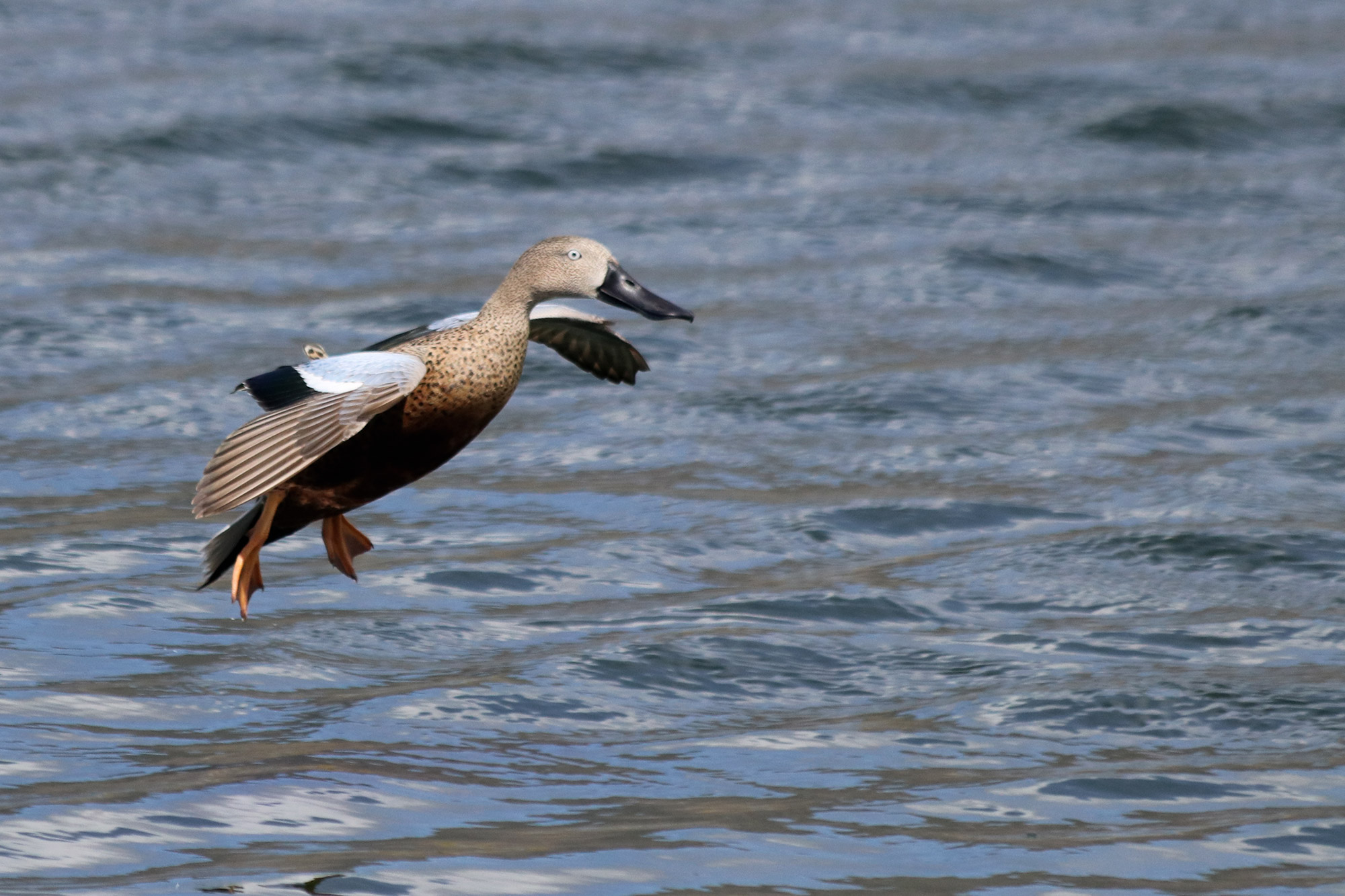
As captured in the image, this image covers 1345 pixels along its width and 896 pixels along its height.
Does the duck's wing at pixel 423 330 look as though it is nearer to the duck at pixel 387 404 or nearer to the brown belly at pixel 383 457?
the duck at pixel 387 404

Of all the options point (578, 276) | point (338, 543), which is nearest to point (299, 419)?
point (578, 276)

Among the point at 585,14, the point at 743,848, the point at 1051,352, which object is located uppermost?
the point at 585,14

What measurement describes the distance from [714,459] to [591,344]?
226 cm

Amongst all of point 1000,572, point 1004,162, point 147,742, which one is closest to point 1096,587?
point 1000,572

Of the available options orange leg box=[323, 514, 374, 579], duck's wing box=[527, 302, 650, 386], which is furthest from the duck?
duck's wing box=[527, 302, 650, 386]

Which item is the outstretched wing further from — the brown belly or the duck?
the brown belly

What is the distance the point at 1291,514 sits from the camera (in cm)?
784

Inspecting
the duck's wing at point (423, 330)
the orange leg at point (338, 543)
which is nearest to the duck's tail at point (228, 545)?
the orange leg at point (338, 543)

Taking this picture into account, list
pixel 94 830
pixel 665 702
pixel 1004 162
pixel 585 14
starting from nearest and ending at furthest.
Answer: pixel 94 830 → pixel 665 702 → pixel 1004 162 → pixel 585 14

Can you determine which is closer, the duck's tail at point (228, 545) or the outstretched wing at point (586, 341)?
the duck's tail at point (228, 545)

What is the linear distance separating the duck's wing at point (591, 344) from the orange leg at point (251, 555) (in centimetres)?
96

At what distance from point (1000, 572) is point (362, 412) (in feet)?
9.59

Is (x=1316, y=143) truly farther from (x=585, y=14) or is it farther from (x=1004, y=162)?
(x=585, y=14)

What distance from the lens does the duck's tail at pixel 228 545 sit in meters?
5.76
